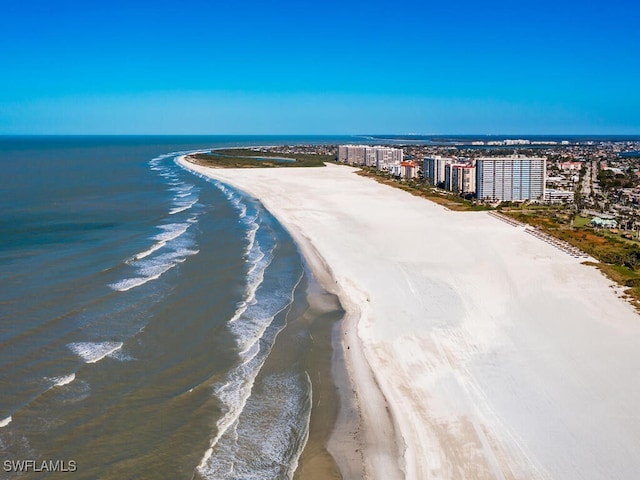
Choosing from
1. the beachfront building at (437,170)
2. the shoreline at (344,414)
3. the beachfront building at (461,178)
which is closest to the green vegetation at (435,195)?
the beachfront building at (437,170)

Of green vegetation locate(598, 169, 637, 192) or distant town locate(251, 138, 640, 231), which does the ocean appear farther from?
green vegetation locate(598, 169, 637, 192)

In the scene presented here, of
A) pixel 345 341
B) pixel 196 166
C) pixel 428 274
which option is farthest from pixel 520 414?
pixel 196 166

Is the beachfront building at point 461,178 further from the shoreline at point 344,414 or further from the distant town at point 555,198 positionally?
the shoreline at point 344,414

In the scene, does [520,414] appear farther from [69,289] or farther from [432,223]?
[432,223]

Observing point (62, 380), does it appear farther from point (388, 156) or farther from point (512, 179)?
point (388, 156)

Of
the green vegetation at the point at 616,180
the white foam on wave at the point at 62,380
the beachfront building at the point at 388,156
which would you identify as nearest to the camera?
the white foam on wave at the point at 62,380
